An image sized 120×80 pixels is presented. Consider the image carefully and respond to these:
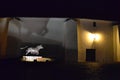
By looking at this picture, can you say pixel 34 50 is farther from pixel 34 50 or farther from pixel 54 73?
pixel 54 73

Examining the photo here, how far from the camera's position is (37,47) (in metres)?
22.7

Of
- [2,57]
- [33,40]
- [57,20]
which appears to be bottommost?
[2,57]

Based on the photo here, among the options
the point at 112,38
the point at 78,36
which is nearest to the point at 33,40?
the point at 78,36

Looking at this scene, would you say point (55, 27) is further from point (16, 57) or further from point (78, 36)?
point (16, 57)

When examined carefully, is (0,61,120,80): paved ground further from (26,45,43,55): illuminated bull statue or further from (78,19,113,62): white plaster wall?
(78,19,113,62): white plaster wall

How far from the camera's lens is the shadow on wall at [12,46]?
22.5 meters

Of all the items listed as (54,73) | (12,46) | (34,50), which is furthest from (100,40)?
(54,73)

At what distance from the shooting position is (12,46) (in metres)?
22.7

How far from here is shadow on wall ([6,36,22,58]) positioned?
2250 cm

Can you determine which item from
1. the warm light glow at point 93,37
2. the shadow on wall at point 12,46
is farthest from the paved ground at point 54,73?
the warm light glow at point 93,37

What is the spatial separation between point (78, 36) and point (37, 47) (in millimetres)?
4080

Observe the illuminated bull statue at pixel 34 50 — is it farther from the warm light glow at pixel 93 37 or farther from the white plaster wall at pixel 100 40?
the warm light glow at pixel 93 37

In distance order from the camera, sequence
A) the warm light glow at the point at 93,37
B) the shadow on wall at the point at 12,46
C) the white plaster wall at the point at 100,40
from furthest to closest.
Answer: the warm light glow at the point at 93,37
the white plaster wall at the point at 100,40
the shadow on wall at the point at 12,46

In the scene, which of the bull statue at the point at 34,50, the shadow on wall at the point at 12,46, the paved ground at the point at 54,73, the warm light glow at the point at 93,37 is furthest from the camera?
the warm light glow at the point at 93,37
